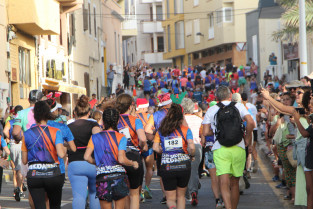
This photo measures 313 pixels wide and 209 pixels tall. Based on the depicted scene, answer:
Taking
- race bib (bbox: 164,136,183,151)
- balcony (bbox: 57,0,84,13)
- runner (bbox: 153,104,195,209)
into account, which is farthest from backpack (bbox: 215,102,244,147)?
balcony (bbox: 57,0,84,13)

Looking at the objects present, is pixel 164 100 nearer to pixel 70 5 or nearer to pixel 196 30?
pixel 70 5

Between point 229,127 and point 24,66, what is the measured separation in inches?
659

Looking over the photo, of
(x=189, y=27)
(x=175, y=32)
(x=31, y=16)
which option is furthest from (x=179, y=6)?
(x=31, y=16)

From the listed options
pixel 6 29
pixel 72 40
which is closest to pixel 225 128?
pixel 6 29

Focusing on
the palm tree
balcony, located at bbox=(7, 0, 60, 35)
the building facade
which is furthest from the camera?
the building facade

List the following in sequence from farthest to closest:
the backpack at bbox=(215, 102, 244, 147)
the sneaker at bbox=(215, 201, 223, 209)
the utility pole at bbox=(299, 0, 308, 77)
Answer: the utility pole at bbox=(299, 0, 308, 77), the sneaker at bbox=(215, 201, 223, 209), the backpack at bbox=(215, 102, 244, 147)

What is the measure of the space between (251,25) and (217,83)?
14.4 meters

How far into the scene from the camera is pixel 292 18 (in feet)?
78.2

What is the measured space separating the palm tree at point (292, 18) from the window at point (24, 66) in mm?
9038

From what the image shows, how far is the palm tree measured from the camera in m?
23.9

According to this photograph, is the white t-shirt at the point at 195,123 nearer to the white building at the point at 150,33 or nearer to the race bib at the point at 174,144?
the race bib at the point at 174,144

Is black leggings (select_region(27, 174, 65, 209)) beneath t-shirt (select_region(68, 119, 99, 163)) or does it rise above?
beneath

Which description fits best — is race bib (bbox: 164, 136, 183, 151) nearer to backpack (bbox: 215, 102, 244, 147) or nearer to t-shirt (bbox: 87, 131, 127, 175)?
backpack (bbox: 215, 102, 244, 147)

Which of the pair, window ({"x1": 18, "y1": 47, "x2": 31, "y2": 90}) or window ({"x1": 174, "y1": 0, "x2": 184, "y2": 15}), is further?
window ({"x1": 174, "y1": 0, "x2": 184, "y2": 15})
